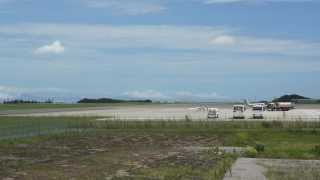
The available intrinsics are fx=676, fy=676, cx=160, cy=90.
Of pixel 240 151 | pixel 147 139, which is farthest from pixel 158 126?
pixel 240 151

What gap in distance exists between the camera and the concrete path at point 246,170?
23.5 m

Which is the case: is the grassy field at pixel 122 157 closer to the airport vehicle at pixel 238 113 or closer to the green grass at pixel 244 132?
the green grass at pixel 244 132

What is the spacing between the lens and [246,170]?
26.0m

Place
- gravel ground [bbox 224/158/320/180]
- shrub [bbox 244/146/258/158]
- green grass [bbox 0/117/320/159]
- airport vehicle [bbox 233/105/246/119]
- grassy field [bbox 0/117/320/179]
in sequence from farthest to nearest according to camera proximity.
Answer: airport vehicle [bbox 233/105/246/119]
green grass [bbox 0/117/320/159]
shrub [bbox 244/146/258/158]
grassy field [bbox 0/117/320/179]
gravel ground [bbox 224/158/320/180]

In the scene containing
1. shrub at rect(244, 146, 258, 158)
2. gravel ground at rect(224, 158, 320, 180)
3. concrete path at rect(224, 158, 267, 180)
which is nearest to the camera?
concrete path at rect(224, 158, 267, 180)

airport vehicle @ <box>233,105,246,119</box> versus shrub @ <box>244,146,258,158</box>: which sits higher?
airport vehicle @ <box>233,105,246,119</box>

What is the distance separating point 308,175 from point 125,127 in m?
46.1

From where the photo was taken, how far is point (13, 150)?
3806 centimetres

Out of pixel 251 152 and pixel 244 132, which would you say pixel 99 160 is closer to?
pixel 251 152

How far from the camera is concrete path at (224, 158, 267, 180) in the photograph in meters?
23.5

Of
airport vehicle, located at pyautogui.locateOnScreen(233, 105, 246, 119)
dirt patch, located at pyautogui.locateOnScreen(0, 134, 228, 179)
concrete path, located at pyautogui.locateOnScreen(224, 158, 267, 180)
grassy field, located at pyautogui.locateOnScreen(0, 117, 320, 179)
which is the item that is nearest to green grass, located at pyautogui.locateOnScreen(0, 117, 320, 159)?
grassy field, located at pyautogui.locateOnScreen(0, 117, 320, 179)

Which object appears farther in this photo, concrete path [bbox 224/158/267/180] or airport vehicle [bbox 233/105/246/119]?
airport vehicle [bbox 233/105/246/119]

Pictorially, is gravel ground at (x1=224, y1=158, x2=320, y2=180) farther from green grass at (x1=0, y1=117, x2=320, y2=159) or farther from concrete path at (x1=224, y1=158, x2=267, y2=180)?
green grass at (x1=0, y1=117, x2=320, y2=159)

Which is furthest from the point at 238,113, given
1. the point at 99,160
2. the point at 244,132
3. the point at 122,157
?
the point at 99,160
